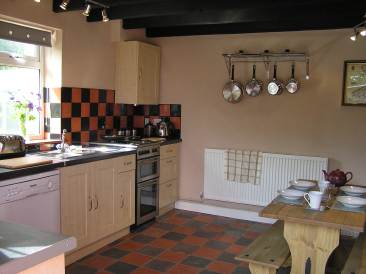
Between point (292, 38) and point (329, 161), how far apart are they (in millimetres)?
1354

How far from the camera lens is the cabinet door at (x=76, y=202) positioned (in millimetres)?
2998

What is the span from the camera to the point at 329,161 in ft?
13.2

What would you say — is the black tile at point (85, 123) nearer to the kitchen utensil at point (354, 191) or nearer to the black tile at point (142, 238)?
the black tile at point (142, 238)

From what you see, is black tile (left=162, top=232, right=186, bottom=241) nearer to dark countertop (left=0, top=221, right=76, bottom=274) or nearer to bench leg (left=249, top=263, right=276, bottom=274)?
bench leg (left=249, top=263, right=276, bottom=274)

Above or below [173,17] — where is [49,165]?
below

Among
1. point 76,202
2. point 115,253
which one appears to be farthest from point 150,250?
point 76,202

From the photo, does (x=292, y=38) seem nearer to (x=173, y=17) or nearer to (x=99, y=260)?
(x=173, y=17)

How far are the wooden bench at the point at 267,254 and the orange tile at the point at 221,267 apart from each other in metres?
0.53

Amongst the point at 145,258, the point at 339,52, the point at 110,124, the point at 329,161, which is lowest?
the point at 145,258

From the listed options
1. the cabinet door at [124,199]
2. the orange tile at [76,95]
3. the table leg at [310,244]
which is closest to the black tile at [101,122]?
the orange tile at [76,95]

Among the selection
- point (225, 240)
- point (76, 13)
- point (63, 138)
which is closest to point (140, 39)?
point (76, 13)

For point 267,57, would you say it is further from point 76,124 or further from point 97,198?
point 97,198

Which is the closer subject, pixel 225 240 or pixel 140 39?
pixel 225 240

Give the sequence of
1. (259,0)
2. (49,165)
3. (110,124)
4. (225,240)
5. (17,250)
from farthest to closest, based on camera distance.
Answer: (110,124)
(225,240)
(259,0)
(49,165)
(17,250)
